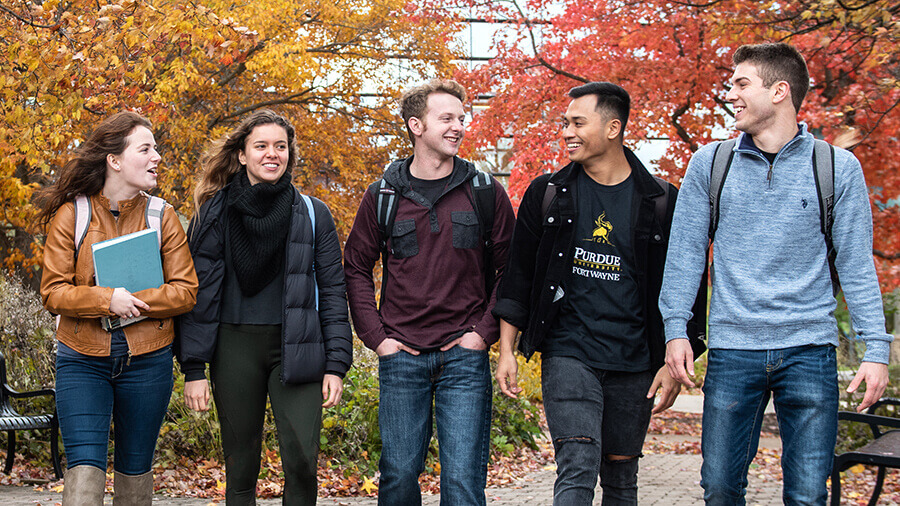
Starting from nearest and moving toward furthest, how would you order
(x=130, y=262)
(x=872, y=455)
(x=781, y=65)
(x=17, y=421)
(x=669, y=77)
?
(x=781, y=65) → (x=130, y=262) → (x=872, y=455) → (x=17, y=421) → (x=669, y=77)

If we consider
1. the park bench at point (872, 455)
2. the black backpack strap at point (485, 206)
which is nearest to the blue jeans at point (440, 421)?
the black backpack strap at point (485, 206)

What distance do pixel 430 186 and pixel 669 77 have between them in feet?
24.4

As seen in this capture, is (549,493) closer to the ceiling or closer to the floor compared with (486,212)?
closer to the floor

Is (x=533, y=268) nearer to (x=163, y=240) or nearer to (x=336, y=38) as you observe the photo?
(x=163, y=240)

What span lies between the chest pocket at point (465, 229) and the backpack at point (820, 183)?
3.46 ft

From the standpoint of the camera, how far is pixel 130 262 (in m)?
3.69

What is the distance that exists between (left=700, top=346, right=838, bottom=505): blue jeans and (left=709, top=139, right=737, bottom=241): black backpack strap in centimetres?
53

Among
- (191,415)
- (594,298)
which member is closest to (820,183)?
(594,298)

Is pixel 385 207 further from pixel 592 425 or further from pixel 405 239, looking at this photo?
pixel 592 425

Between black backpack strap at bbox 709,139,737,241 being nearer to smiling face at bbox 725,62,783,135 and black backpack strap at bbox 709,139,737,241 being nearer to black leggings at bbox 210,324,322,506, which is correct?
smiling face at bbox 725,62,783,135

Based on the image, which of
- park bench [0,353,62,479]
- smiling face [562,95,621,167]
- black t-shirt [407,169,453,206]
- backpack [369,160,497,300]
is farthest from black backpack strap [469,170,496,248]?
park bench [0,353,62,479]

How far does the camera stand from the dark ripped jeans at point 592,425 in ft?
11.3

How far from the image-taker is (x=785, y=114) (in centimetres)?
341

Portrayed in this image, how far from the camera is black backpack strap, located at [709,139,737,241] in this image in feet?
11.3
